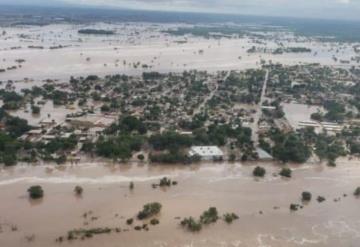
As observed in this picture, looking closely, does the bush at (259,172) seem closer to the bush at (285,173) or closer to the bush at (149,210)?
the bush at (285,173)

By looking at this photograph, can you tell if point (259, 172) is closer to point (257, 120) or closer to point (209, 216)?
point (209, 216)

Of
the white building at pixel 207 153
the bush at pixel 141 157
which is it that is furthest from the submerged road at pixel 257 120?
the bush at pixel 141 157

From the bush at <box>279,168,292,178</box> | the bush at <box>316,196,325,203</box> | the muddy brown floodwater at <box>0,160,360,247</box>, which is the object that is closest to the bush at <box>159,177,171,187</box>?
the muddy brown floodwater at <box>0,160,360,247</box>

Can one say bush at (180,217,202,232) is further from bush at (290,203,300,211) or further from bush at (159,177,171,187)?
bush at (290,203,300,211)

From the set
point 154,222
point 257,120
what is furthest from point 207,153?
point 257,120

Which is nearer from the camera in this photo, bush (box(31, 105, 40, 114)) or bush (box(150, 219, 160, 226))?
bush (box(150, 219, 160, 226))

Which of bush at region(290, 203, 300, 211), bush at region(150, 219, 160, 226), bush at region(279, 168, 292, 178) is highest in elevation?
bush at region(279, 168, 292, 178)
